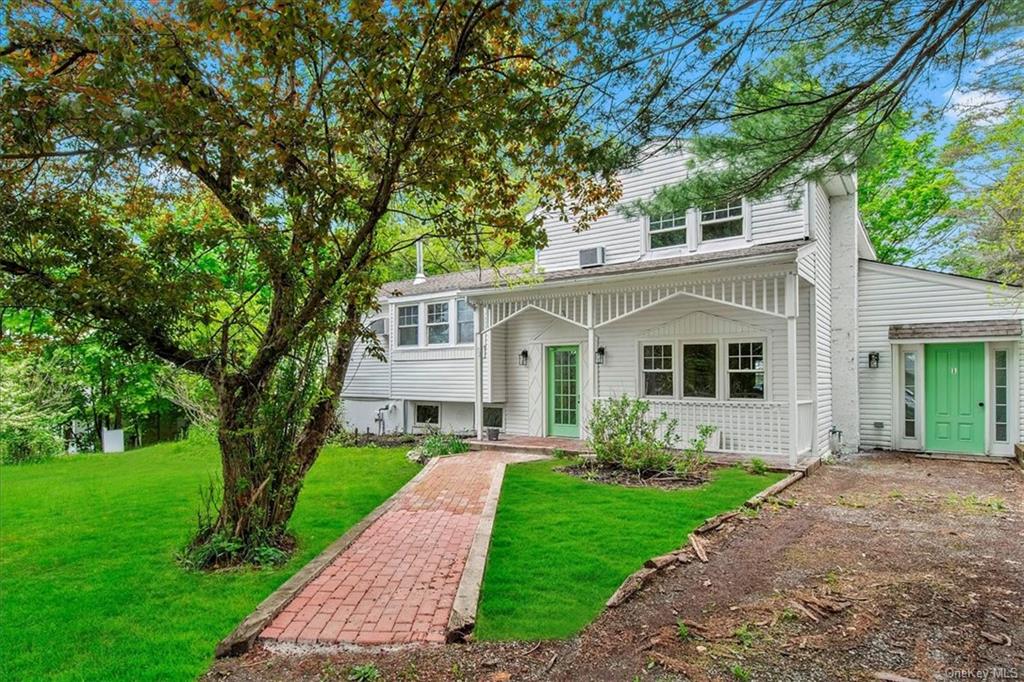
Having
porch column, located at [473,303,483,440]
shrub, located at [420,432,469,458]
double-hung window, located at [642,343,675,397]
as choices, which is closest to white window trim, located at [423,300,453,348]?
porch column, located at [473,303,483,440]

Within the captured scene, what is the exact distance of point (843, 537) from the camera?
587cm

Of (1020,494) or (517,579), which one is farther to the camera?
(1020,494)

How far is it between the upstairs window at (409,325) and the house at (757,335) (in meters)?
2.56

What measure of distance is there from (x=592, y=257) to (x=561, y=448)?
14.0ft

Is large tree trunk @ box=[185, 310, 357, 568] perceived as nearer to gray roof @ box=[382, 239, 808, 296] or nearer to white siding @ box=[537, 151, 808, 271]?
gray roof @ box=[382, 239, 808, 296]

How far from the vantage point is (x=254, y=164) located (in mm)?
4156

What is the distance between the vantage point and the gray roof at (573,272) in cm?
969

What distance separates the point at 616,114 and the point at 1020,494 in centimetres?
783

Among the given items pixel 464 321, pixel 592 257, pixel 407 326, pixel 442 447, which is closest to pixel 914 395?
pixel 592 257

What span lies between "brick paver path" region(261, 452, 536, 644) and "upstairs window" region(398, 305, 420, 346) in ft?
29.1

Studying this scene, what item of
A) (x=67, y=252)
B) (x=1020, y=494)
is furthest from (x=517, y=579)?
(x=1020, y=494)

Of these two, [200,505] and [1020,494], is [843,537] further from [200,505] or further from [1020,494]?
[200,505]

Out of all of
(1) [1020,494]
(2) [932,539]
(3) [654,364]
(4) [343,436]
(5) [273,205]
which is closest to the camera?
(5) [273,205]

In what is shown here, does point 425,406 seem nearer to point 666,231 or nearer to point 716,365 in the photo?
point 666,231
